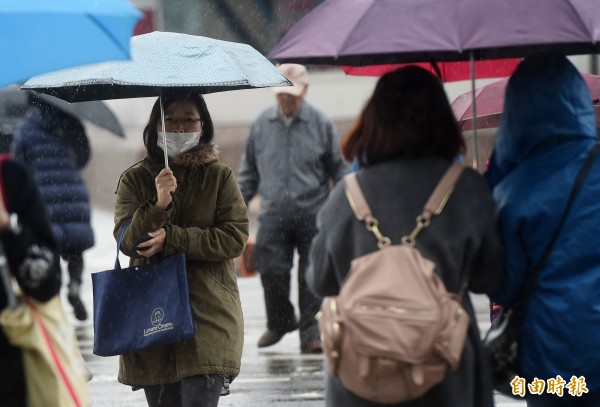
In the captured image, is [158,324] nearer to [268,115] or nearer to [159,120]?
[159,120]

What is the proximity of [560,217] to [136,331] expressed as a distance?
6.62 ft

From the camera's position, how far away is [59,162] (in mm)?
10414

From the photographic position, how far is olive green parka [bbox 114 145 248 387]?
5.34 meters

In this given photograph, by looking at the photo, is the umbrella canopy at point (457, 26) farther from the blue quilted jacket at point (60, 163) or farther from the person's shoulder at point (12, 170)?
the blue quilted jacket at point (60, 163)

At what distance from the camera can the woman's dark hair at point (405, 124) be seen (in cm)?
424

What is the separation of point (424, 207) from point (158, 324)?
1.67 meters

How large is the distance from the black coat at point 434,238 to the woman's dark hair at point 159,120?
4.92ft

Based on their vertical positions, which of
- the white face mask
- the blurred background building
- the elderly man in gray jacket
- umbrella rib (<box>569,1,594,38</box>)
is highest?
umbrella rib (<box>569,1,594,38</box>)

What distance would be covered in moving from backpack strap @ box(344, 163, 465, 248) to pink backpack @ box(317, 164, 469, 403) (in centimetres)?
11

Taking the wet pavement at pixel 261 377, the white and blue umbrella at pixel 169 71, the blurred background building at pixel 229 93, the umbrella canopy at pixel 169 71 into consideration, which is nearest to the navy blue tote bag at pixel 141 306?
the white and blue umbrella at pixel 169 71

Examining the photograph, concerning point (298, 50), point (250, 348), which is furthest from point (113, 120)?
point (298, 50)

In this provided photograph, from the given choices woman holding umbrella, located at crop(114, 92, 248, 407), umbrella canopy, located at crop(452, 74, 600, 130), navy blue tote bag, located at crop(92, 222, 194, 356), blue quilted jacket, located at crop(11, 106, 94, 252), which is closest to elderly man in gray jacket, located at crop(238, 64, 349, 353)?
blue quilted jacket, located at crop(11, 106, 94, 252)

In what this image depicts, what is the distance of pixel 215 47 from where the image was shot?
552 centimetres

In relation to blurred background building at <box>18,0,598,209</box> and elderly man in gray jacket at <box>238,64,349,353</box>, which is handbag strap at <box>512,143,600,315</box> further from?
blurred background building at <box>18,0,598,209</box>
